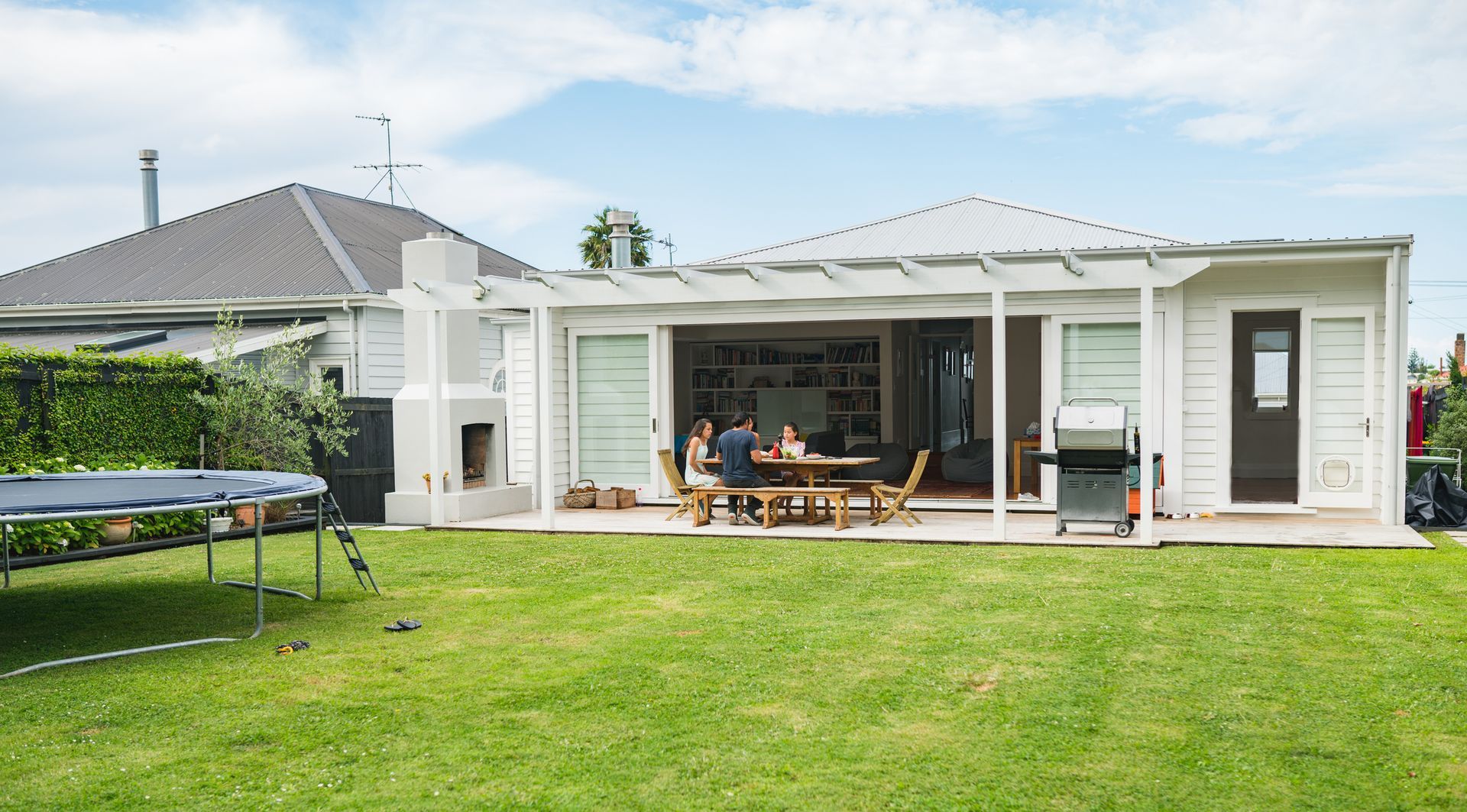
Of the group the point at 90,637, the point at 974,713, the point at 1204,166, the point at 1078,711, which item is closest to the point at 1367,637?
the point at 1078,711

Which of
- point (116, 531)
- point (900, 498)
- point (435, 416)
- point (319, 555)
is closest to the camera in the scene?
point (319, 555)

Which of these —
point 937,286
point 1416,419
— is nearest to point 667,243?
point 1416,419

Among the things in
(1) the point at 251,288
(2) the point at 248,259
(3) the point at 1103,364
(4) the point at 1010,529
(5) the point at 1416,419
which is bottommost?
(4) the point at 1010,529

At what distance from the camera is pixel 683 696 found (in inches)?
178

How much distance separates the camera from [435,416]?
10500 millimetres

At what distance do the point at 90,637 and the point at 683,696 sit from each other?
3461mm

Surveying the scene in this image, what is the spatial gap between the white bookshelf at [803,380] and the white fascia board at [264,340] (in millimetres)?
5425

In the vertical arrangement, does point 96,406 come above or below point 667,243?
below

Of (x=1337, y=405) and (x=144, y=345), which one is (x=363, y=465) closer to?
(x=144, y=345)

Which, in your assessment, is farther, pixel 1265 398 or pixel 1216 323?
pixel 1265 398

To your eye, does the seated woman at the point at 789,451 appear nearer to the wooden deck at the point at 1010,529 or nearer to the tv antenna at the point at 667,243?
the wooden deck at the point at 1010,529

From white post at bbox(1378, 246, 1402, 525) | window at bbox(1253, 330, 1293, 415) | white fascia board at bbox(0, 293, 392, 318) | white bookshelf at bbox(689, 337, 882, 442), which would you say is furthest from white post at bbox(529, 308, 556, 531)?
window at bbox(1253, 330, 1293, 415)

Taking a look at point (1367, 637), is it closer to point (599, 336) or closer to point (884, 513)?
point (884, 513)

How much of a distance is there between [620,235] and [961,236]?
4307mm
